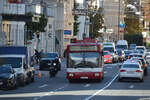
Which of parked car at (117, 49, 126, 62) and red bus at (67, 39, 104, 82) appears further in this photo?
parked car at (117, 49, 126, 62)

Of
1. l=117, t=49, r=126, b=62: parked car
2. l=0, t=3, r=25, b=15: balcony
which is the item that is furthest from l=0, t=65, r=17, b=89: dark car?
l=117, t=49, r=126, b=62: parked car

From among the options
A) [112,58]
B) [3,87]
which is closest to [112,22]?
[112,58]

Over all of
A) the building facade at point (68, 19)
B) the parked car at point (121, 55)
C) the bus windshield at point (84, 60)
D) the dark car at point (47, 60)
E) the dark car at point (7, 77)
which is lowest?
the parked car at point (121, 55)

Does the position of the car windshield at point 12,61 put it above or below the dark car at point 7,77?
above

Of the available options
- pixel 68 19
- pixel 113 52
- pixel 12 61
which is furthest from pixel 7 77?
pixel 68 19

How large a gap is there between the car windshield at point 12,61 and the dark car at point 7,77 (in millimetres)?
2397

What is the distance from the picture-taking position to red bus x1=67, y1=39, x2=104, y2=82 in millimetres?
41031

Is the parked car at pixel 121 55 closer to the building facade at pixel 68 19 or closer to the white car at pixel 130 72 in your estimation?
the building facade at pixel 68 19

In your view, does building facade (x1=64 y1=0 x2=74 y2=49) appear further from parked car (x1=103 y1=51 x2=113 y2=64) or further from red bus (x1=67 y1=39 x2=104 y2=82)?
red bus (x1=67 y1=39 x2=104 y2=82)

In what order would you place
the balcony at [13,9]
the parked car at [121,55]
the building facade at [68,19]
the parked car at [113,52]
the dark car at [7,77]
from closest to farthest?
the dark car at [7,77] → the balcony at [13,9] → the parked car at [113,52] → the parked car at [121,55] → the building facade at [68,19]

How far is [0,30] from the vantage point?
59.9 metres

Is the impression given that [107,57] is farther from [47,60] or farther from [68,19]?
[68,19]

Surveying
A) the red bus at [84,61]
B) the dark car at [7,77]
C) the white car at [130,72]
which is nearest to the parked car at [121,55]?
the white car at [130,72]

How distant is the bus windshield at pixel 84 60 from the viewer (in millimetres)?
41062
